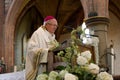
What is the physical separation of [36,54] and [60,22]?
1520cm

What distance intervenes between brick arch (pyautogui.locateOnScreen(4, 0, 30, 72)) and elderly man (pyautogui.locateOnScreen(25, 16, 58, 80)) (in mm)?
10033

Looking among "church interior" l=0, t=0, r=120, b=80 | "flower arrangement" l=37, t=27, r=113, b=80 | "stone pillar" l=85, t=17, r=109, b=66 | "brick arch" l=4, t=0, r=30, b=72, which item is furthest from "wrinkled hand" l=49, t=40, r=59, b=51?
"brick arch" l=4, t=0, r=30, b=72

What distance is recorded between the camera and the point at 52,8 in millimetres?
19578

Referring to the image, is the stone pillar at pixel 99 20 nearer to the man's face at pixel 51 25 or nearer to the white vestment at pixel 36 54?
the man's face at pixel 51 25

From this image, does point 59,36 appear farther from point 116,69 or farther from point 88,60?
point 88,60

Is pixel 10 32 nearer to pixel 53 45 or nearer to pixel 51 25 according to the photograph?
pixel 51 25

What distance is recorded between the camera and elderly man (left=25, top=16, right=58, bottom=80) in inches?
179

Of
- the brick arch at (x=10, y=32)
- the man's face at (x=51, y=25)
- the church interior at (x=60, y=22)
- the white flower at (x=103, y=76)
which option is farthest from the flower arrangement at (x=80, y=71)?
the brick arch at (x=10, y=32)

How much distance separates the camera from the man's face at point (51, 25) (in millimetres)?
5023

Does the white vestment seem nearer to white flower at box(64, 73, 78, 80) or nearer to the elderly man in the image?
the elderly man

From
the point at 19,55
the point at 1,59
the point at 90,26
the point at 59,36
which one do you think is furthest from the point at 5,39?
the point at 90,26

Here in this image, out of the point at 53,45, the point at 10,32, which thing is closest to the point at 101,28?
the point at 53,45

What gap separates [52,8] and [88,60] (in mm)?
16230

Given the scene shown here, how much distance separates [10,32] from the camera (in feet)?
50.9
